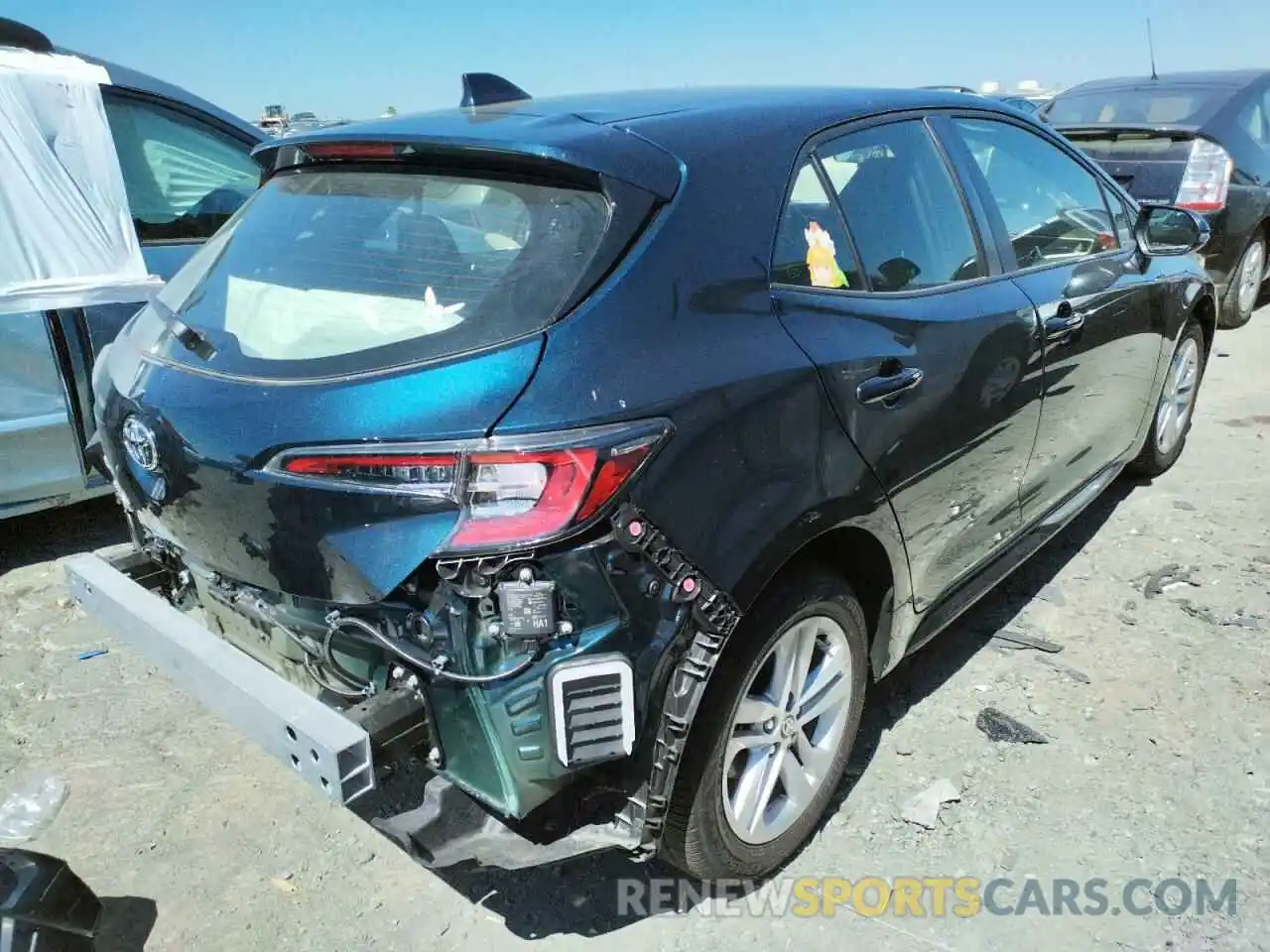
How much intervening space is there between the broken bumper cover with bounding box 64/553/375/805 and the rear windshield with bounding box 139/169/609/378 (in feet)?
1.91

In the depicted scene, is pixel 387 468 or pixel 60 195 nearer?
pixel 387 468

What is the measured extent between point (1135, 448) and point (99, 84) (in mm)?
4398

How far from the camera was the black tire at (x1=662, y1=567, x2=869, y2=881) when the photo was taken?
2.05 m

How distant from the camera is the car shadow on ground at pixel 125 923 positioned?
2.30 metres

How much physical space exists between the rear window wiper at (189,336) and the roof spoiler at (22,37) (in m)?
2.14

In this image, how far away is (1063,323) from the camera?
3.08 m

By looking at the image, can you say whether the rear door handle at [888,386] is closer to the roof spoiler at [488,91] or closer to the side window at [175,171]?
the roof spoiler at [488,91]

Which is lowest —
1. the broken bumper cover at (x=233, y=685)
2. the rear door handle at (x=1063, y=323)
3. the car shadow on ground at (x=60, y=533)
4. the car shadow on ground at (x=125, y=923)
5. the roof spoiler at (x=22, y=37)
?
the car shadow on ground at (x=125, y=923)

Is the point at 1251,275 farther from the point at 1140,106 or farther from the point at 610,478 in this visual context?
the point at 610,478

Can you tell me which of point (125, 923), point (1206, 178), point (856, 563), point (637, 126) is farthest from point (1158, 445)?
point (125, 923)

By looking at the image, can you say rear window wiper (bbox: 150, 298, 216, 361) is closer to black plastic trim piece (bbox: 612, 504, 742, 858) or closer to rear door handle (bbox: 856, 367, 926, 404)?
black plastic trim piece (bbox: 612, 504, 742, 858)

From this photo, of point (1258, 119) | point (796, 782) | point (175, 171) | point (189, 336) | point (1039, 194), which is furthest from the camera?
point (1258, 119)

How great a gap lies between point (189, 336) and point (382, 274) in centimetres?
50

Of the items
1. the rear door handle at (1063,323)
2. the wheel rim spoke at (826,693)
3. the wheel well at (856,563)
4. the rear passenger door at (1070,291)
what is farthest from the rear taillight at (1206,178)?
the wheel rim spoke at (826,693)
